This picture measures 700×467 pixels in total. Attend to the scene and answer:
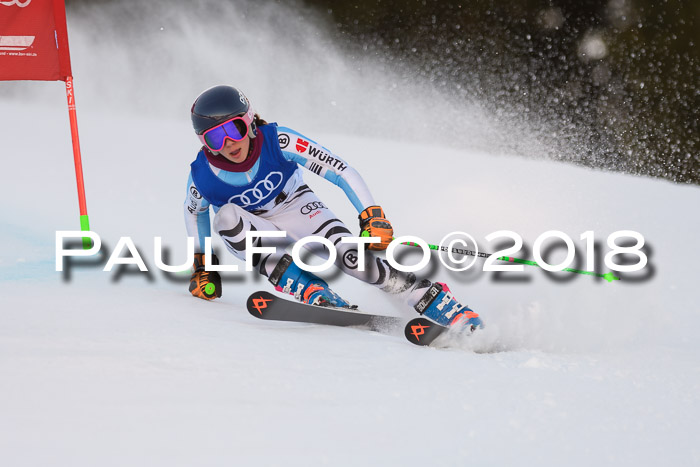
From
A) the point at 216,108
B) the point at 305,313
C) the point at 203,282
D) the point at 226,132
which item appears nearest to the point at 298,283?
the point at 305,313

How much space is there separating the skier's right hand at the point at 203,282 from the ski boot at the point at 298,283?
425 millimetres

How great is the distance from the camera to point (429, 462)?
148 centimetres

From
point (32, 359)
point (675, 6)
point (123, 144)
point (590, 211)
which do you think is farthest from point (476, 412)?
point (675, 6)

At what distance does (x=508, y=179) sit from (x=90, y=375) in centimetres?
478

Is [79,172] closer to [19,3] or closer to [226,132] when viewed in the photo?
[19,3]

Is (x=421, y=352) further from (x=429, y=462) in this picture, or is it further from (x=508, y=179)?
(x=508, y=179)

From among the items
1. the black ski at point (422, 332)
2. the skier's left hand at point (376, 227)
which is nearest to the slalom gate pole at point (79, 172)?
the skier's left hand at point (376, 227)

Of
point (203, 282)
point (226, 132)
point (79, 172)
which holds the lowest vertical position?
point (203, 282)

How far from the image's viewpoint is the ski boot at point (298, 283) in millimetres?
2762

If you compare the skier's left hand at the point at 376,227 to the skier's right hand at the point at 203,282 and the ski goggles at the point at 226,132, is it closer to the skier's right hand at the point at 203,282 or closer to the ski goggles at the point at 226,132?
the ski goggles at the point at 226,132

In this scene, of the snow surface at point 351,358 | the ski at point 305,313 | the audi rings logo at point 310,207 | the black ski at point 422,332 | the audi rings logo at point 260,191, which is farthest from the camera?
the audi rings logo at point 310,207

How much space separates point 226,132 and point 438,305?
1.08 m

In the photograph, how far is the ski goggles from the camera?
2.71m

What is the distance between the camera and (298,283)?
278 centimetres
